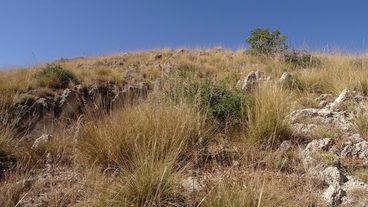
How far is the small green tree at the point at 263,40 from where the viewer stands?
38.4 ft

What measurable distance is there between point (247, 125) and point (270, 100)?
37cm

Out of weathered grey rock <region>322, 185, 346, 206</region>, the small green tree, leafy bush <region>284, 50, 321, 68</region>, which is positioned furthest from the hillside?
the small green tree

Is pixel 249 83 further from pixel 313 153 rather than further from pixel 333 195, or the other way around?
pixel 333 195

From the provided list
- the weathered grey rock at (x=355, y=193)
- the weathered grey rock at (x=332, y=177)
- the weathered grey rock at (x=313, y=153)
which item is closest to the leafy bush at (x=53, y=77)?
the weathered grey rock at (x=313, y=153)

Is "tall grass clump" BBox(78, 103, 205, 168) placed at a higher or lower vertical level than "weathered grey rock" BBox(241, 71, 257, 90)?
lower

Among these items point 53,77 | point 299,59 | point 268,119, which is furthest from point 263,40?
point 268,119

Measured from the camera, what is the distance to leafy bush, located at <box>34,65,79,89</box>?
1016 centimetres

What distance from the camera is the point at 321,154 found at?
137 inches

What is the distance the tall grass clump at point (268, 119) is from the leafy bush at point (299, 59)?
4284 mm

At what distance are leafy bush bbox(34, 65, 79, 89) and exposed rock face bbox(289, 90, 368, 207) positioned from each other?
708 centimetres

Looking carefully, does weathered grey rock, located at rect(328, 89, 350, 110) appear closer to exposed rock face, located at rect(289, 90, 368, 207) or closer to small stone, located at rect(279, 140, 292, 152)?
exposed rock face, located at rect(289, 90, 368, 207)

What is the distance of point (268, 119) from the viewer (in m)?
4.09

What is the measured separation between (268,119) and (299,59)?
207 inches

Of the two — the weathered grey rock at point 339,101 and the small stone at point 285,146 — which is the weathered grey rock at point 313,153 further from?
the weathered grey rock at point 339,101
